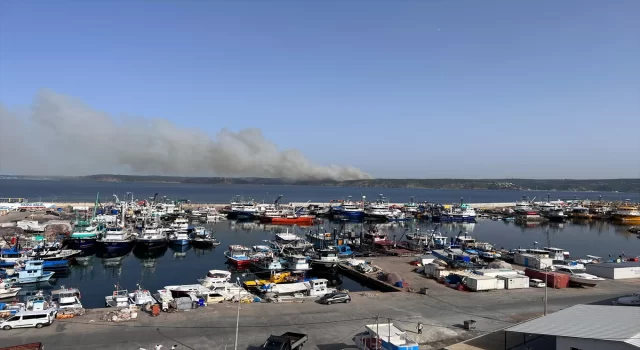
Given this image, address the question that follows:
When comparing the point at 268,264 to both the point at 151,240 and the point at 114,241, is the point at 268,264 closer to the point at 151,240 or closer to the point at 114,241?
the point at 151,240

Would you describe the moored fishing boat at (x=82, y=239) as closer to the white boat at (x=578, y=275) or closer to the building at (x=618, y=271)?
the white boat at (x=578, y=275)

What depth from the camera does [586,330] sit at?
35.0ft

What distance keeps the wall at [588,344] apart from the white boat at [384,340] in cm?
372

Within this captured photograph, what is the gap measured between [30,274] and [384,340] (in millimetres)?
26024

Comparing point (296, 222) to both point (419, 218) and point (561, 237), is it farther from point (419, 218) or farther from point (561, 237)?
Result: point (561, 237)

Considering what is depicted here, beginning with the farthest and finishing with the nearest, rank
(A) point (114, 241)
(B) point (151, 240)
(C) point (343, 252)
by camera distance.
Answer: (B) point (151, 240) < (A) point (114, 241) < (C) point (343, 252)

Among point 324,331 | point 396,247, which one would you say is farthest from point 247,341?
point 396,247

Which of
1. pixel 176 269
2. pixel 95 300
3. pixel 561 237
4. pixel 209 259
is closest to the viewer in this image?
pixel 95 300

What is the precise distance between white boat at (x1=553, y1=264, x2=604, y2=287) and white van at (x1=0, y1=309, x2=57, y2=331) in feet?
83.1

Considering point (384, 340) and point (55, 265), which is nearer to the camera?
point (384, 340)

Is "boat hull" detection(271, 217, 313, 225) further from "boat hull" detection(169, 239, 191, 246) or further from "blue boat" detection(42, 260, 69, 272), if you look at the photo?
"blue boat" detection(42, 260, 69, 272)

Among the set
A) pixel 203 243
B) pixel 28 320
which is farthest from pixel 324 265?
pixel 28 320

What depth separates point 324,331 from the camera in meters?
15.9

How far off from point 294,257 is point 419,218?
195 feet
